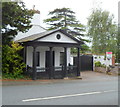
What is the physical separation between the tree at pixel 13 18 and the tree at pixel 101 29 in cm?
1474

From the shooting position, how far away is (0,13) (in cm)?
1295

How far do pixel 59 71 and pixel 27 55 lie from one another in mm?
3350

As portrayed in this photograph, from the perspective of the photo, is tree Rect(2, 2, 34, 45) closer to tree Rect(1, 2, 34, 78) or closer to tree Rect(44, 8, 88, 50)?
tree Rect(1, 2, 34, 78)

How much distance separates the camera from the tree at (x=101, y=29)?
2691 cm

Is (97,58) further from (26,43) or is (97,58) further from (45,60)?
(26,43)

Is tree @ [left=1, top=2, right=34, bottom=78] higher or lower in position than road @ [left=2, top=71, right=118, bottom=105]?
higher

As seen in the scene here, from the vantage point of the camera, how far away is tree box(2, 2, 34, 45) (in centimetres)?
1328

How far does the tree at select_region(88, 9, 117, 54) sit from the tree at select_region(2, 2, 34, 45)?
14736mm

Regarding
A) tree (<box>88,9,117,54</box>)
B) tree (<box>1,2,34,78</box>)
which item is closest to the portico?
tree (<box>1,2,34,78</box>)

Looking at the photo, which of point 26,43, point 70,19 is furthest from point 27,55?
point 70,19

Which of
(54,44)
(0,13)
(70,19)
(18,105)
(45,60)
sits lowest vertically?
Answer: (18,105)

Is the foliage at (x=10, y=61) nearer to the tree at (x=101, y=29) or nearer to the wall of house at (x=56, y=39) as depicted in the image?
the wall of house at (x=56, y=39)

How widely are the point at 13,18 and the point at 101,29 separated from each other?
17.1 metres

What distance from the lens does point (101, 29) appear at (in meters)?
27.4
